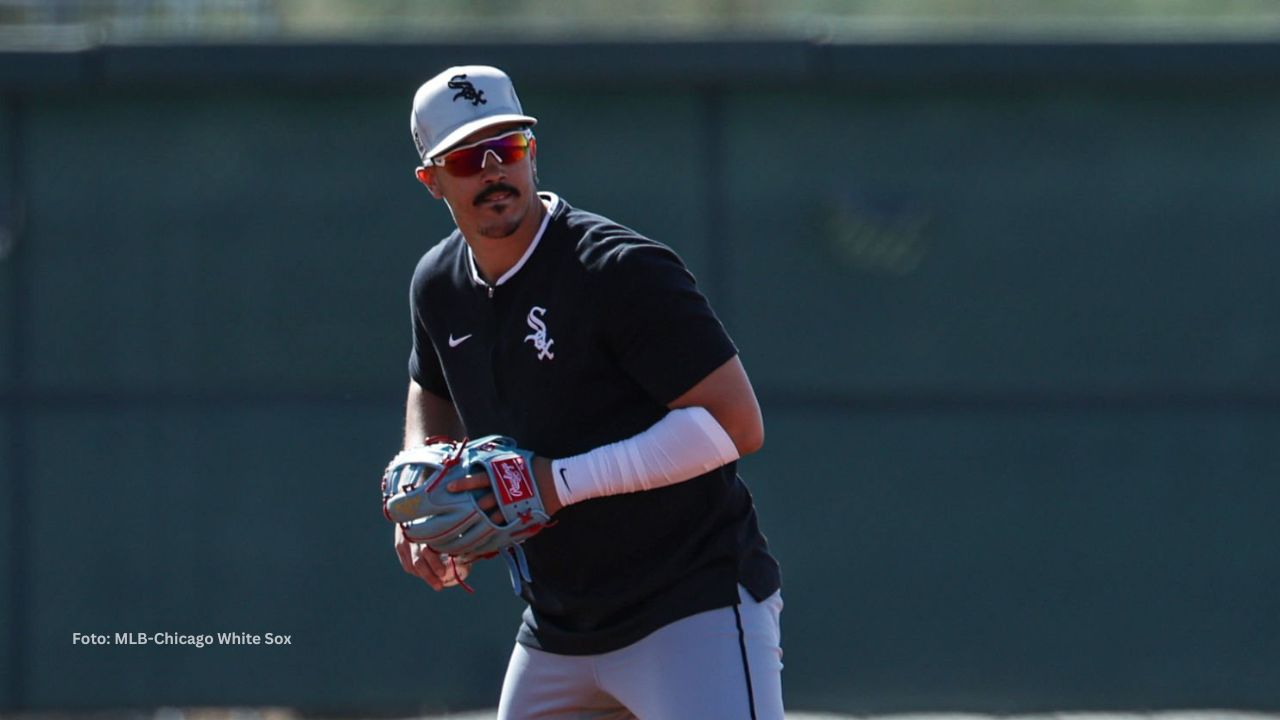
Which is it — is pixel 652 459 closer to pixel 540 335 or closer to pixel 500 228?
pixel 540 335

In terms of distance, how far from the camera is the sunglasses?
11.0ft

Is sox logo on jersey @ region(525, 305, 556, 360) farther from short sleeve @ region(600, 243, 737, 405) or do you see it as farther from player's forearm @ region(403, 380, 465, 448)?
player's forearm @ region(403, 380, 465, 448)

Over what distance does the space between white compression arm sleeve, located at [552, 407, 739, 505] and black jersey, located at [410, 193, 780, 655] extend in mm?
73

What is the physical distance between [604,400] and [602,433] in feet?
0.23

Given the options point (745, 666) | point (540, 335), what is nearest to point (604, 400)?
point (540, 335)

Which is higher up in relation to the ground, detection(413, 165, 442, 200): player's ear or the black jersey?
detection(413, 165, 442, 200): player's ear

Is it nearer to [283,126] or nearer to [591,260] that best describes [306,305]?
[283,126]

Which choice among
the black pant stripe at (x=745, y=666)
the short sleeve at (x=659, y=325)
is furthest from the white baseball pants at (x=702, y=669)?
the short sleeve at (x=659, y=325)

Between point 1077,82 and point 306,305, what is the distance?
10.5 feet

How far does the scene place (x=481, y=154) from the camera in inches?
132

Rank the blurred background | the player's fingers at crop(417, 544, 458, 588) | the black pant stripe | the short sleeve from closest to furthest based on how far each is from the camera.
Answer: the short sleeve < the black pant stripe < the player's fingers at crop(417, 544, 458, 588) < the blurred background

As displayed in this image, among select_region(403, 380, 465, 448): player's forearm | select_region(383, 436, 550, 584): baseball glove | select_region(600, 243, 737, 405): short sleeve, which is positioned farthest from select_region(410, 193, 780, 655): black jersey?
select_region(403, 380, 465, 448): player's forearm

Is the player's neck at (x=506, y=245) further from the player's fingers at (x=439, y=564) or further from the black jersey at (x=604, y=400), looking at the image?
the player's fingers at (x=439, y=564)

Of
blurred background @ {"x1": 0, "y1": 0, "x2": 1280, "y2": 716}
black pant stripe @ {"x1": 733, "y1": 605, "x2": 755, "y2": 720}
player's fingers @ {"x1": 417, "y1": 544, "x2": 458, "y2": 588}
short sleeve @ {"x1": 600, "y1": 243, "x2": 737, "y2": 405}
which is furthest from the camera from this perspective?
blurred background @ {"x1": 0, "y1": 0, "x2": 1280, "y2": 716}
